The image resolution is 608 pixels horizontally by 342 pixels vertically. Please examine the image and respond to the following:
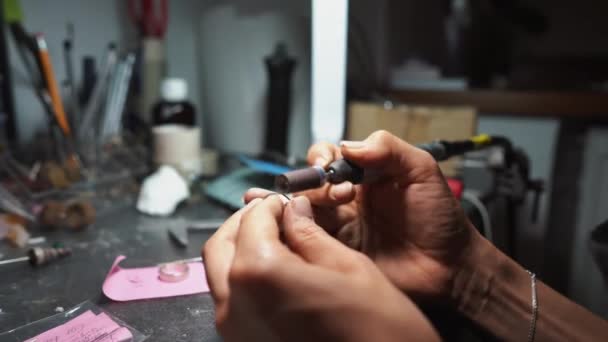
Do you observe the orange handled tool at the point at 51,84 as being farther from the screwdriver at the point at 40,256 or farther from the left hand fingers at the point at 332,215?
the left hand fingers at the point at 332,215

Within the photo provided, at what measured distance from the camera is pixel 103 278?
1.78 feet

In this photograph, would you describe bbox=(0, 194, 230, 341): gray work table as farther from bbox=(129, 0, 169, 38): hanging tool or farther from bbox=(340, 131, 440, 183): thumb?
bbox=(129, 0, 169, 38): hanging tool

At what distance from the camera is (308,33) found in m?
0.95

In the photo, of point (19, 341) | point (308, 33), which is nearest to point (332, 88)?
point (308, 33)

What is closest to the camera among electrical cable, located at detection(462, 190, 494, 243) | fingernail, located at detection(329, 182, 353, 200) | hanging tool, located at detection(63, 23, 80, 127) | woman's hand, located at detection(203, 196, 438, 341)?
woman's hand, located at detection(203, 196, 438, 341)

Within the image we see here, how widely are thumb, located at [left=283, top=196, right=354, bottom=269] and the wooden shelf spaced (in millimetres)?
864

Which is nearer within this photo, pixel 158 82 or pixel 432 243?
pixel 432 243

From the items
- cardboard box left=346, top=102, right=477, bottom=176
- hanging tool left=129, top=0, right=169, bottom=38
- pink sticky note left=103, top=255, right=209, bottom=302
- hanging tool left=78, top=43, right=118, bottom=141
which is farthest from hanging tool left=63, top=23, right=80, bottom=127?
cardboard box left=346, top=102, right=477, bottom=176

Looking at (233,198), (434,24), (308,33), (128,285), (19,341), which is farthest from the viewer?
(434,24)

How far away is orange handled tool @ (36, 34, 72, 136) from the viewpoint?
2.52ft

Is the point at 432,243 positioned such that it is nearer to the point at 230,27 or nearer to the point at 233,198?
the point at 233,198

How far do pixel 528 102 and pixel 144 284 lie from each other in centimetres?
98

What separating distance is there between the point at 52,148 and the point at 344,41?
55cm

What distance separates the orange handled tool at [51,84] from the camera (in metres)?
0.77
